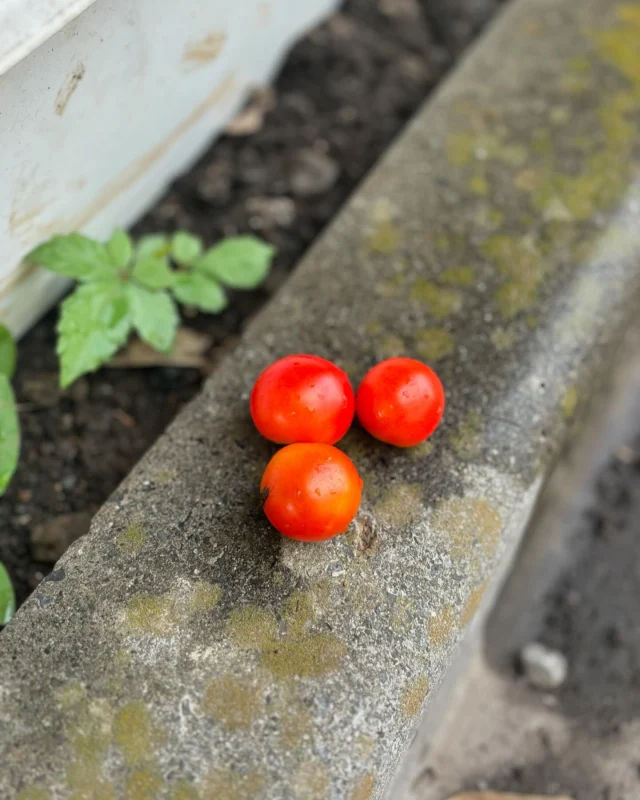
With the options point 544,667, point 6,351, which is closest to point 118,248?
point 6,351

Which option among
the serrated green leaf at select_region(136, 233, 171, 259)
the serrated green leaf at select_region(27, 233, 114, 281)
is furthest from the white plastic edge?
the serrated green leaf at select_region(136, 233, 171, 259)

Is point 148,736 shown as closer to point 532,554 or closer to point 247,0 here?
point 532,554

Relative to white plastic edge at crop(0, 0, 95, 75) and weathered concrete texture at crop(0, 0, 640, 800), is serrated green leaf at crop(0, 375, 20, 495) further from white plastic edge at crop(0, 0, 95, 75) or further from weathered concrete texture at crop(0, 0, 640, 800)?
white plastic edge at crop(0, 0, 95, 75)

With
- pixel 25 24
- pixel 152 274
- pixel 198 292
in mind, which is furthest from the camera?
pixel 198 292

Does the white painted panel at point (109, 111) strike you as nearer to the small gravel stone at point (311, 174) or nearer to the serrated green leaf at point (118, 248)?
the serrated green leaf at point (118, 248)

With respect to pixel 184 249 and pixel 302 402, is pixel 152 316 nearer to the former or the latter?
pixel 184 249

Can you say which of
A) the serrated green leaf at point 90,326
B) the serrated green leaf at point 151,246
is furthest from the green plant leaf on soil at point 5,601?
the serrated green leaf at point 151,246
